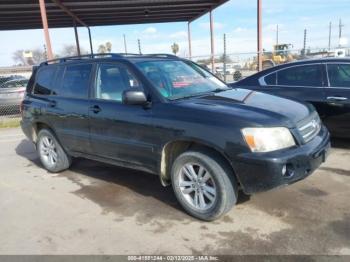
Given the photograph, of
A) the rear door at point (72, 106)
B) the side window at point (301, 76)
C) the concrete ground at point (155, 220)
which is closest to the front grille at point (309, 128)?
the concrete ground at point (155, 220)

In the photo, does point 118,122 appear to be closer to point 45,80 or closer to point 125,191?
point 125,191

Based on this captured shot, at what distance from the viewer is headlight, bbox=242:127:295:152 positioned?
328cm

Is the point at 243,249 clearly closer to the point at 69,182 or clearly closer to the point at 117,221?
the point at 117,221

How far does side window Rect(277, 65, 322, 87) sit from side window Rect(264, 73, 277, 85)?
2.2 inches

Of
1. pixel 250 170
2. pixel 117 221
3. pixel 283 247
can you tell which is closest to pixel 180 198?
pixel 117 221

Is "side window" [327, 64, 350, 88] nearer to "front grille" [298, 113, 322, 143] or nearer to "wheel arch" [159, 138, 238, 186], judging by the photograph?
"front grille" [298, 113, 322, 143]

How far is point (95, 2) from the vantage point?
45.3 feet

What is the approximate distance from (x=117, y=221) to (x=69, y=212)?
707 millimetres

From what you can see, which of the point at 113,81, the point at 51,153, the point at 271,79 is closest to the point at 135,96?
the point at 113,81

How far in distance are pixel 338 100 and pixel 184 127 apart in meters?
3.24

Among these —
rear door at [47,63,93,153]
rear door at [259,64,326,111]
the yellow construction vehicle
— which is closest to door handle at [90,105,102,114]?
rear door at [47,63,93,153]

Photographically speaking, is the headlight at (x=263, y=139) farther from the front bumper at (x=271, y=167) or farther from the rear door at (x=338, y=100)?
the rear door at (x=338, y=100)

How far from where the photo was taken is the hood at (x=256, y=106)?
3457 mm

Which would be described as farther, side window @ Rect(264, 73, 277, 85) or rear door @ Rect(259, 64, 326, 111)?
side window @ Rect(264, 73, 277, 85)
